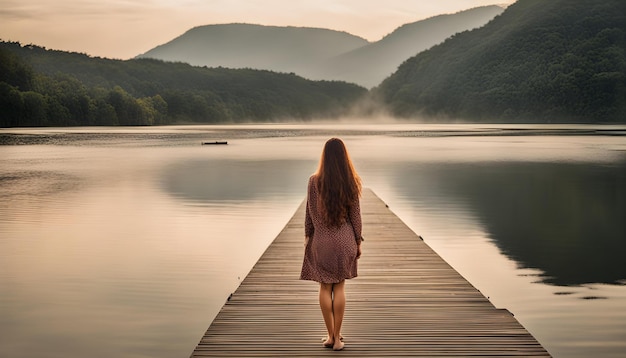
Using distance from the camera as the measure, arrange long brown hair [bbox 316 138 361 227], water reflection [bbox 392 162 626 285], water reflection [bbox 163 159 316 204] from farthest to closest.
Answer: water reflection [bbox 163 159 316 204] < water reflection [bbox 392 162 626 285] < long brown hair [bbox 316 138 361 227]

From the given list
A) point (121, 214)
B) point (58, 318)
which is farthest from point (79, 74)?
point (58, 318)

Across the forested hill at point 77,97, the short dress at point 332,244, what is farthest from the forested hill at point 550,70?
the short dress at point 332,244

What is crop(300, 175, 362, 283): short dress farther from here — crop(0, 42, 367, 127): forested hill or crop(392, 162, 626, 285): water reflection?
crop(0, 42, 367, 127): forested hill

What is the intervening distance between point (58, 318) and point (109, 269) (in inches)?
133

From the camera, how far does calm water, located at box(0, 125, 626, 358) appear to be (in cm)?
856

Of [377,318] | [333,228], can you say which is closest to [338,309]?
[333,228]

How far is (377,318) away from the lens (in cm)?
688

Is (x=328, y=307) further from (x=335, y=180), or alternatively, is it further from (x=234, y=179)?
(x=234, y=179)

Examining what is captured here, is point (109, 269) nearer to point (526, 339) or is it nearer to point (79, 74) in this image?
point (526, 339)

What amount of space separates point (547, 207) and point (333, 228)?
1871 cm

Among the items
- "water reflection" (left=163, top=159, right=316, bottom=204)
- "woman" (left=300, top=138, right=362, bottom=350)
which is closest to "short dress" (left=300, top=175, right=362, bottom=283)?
"woman" (left=300, top=138, right=362, bottom=350)

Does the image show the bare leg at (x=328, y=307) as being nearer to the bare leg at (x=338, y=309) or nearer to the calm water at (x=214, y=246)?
the bare leg at (x=338, y=309)

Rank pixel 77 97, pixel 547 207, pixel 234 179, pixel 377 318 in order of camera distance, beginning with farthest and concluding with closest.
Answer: pixel 77 97
pixel 234 179
pixel 547 207
pixel 377 318

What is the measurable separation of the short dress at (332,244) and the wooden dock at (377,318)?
2.28 ft
